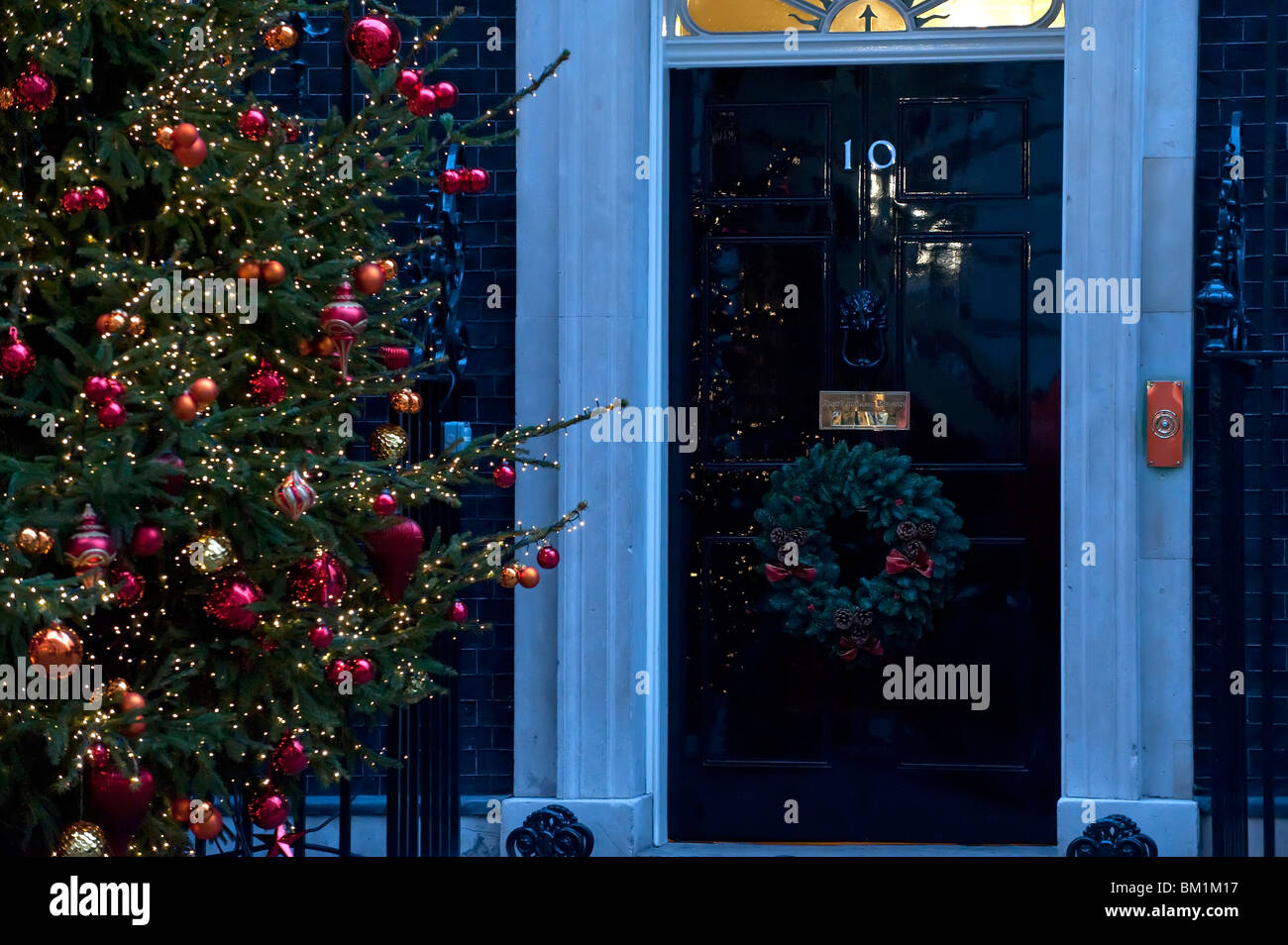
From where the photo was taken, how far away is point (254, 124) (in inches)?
166

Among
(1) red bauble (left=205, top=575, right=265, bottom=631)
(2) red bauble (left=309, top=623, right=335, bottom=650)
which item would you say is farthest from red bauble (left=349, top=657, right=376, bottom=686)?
(1) red bauble (left=205, top=575, right=265, bottom=631)

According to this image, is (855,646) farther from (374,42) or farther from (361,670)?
(374,42)

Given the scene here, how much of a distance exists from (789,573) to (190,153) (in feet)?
10.9

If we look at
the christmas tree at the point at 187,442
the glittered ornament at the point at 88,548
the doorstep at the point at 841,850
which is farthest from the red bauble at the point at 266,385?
the doorstep at the point at 841,850

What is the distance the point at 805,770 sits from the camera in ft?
21.7

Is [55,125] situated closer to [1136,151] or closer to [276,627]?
[276,627]

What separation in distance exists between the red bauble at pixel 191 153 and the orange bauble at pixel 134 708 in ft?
4.04

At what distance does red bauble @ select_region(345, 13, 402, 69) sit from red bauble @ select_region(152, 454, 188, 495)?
1.23 metres

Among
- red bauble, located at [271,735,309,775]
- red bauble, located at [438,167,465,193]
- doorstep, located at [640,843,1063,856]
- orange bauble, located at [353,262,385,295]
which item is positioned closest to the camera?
red bauble, located at [271,735,309,775]

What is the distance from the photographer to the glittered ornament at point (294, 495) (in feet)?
12.8

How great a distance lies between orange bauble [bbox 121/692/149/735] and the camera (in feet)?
12.1

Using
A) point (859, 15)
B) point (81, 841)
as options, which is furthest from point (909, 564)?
point (81, 841)

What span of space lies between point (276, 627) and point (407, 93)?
1.44 m

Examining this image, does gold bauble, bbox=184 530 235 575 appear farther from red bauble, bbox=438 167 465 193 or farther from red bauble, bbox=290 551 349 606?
red bauble, bbox=438 167 465 193
